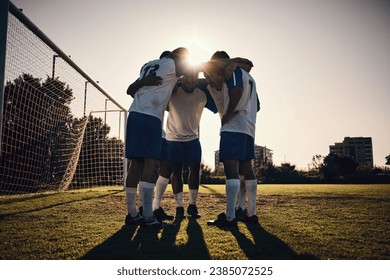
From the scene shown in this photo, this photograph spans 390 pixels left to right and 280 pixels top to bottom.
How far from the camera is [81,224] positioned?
314cm

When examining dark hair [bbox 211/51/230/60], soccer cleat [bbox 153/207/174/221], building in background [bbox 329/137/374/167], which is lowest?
soccer cleat [bbox 153/207/174/221]

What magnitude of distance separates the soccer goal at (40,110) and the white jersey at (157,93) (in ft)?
5.03

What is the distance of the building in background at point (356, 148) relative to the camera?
9362cm

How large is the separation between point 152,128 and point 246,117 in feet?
3.74

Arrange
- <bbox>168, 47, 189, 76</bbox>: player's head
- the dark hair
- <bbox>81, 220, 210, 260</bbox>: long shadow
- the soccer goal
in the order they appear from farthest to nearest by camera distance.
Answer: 1. the soccer goal
2. the dark hair
3. <bbox>168, 47, 189, 76</bbox>: player's head
4. <bbox>81, 220, 210, 260</bbox>: long shadow

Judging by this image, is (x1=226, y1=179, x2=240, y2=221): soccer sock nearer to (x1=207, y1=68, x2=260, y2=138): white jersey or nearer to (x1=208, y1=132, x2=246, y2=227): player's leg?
(x1=208, y1=132, x2=246, y2=227): player's leg

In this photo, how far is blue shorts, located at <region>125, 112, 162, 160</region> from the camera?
303cm

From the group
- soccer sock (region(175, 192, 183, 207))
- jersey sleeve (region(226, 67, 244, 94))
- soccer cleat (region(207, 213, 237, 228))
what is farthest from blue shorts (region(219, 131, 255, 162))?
soccer sock (region(175, 192, 183, 207))

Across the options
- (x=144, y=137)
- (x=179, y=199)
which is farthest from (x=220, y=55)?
(x=179, y=199)

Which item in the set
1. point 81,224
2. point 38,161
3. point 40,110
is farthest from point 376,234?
point 38,161

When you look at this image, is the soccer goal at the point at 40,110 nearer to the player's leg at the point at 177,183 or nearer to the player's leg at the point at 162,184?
the player's leg at the point at 162,184

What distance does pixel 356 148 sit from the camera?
98.0 meters

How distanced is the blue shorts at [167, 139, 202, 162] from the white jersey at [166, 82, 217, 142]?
0.20 ft

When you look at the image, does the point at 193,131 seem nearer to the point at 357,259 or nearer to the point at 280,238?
the point at 280,238
